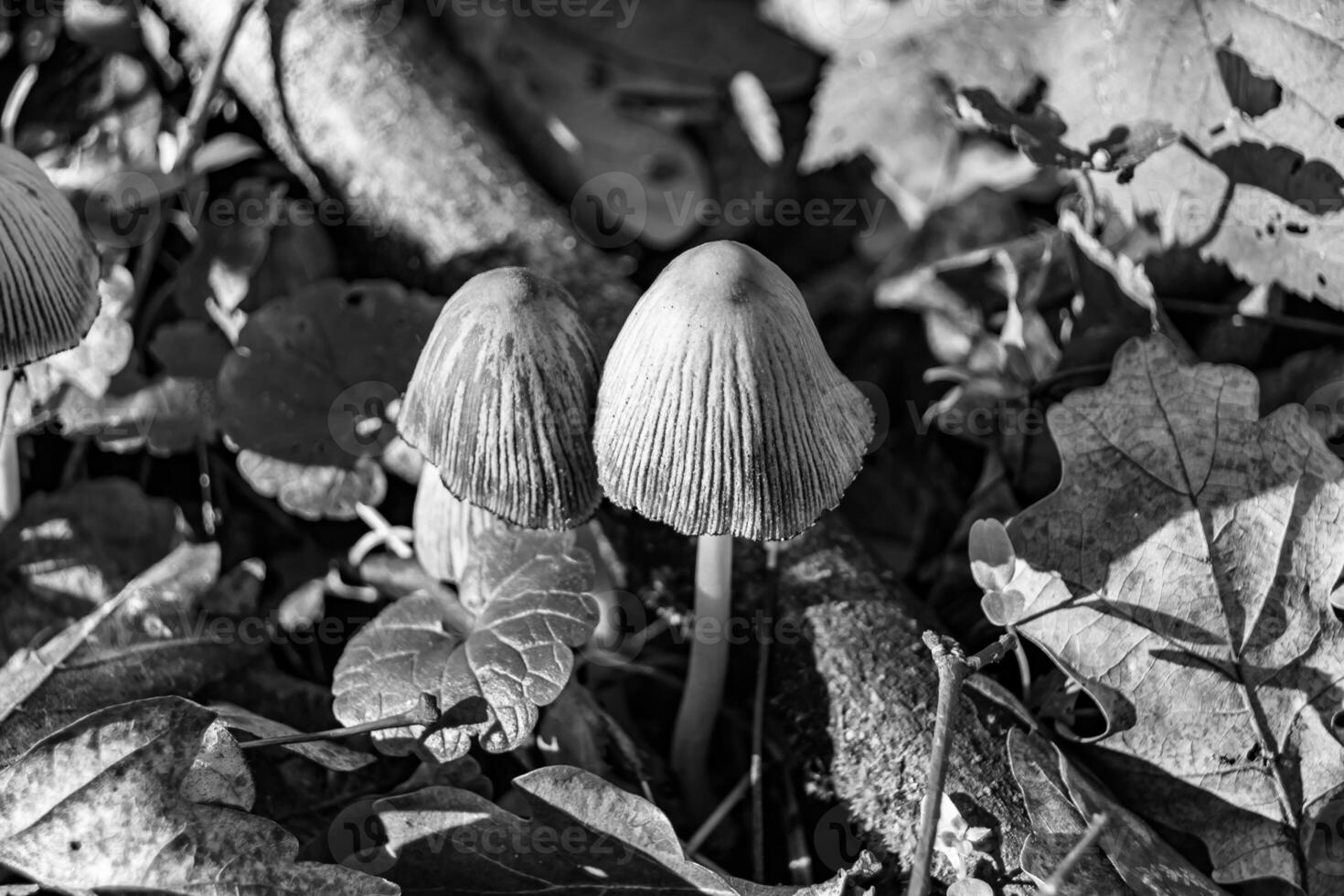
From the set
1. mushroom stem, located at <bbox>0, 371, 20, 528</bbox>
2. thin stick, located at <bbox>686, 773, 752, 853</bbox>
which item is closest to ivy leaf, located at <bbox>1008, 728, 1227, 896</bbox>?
thin stick, located at <bbox>686, 773, 752, 853</bbox>

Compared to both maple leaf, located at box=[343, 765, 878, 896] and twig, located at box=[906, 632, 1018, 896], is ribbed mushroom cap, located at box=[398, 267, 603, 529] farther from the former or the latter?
twig, located at box=[906, 632, 1018, 896]

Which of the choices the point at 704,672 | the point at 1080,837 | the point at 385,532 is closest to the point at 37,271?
the point at 385,532

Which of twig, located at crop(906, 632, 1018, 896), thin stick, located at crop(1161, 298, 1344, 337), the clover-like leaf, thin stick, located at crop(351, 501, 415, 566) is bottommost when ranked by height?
thin stick, located at crop(351, 501, 415, 566)

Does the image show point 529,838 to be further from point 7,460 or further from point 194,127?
point 194,127

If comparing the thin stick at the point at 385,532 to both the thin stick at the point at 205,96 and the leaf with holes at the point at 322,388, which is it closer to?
the leaf with holes at the point at 322,388

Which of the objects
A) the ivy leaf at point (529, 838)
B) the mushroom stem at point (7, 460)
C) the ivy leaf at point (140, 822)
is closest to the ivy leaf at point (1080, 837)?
the ivy leaf at point (529, 838)
